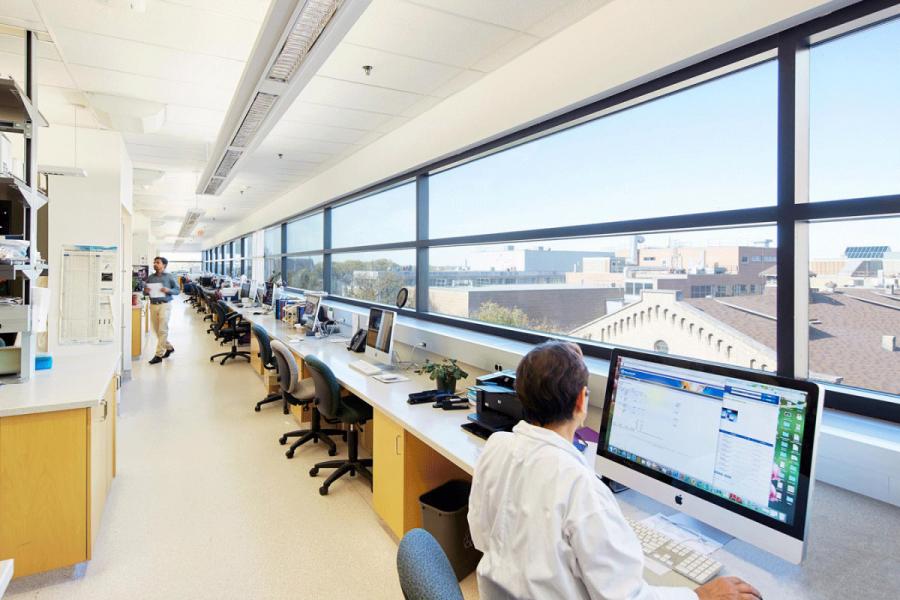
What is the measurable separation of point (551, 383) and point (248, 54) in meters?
3.06

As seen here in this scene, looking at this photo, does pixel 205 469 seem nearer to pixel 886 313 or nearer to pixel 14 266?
pixel 14 266

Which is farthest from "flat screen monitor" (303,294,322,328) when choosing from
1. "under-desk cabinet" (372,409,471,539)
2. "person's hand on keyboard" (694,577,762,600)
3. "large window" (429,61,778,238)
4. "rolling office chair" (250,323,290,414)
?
"person's hand on keyboard" (694,577,762,600)

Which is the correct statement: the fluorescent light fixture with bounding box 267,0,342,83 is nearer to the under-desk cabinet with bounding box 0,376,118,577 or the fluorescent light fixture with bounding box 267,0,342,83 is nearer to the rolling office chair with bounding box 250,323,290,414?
the under-desk cabinet with bounding box 0,376,118,577

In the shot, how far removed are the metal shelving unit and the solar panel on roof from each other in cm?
380

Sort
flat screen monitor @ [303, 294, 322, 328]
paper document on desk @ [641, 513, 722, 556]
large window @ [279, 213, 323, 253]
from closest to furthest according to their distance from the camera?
paper document on desk @ [641, 513, 722, 556], flat screen monitor @ [303, 294, 322, 328], large window @ [279, 213, 323, 253]

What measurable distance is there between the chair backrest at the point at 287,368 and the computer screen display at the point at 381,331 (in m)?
0.63

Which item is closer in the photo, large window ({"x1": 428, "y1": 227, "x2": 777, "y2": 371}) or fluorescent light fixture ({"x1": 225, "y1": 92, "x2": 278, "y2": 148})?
large window ({"x1": 428, "y1": 227, "x2": 777, "y2": 371})

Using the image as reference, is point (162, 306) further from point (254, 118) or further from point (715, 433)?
point (715, 433)

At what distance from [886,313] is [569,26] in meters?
2.04

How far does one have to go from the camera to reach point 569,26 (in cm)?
268

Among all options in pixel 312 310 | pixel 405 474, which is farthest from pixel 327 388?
pixel 312 310

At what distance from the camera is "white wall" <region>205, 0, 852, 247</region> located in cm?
189

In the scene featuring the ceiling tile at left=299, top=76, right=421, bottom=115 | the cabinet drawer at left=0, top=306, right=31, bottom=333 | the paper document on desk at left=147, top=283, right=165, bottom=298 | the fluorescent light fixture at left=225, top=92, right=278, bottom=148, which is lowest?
the cabinet drawer at left=0, top=306, right=31, bottom=333

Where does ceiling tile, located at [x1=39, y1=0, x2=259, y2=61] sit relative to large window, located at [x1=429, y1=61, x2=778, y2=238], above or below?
above
